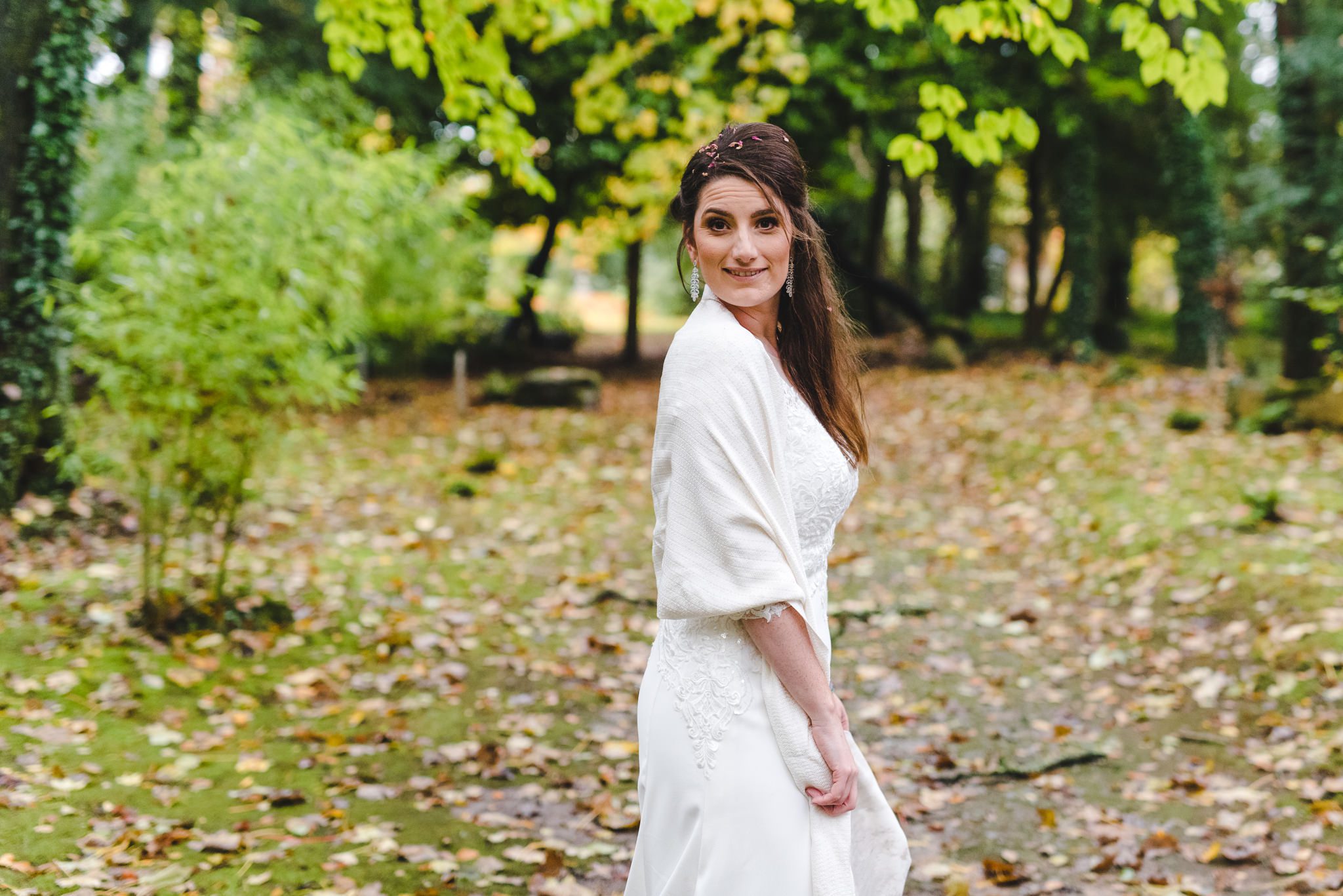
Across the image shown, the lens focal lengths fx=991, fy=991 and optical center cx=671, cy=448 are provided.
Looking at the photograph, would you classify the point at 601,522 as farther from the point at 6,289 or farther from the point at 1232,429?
the point at 1232,429

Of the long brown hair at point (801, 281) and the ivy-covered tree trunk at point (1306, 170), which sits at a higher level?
the ivy-covered tree trunk at point (1306, 170)

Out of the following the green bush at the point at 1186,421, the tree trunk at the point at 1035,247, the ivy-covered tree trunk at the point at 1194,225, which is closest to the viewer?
the green bush at the point at 1186,421

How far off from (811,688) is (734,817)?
0.30m

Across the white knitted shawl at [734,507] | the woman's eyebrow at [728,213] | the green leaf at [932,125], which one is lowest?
the white knitted shawl at [734,507]

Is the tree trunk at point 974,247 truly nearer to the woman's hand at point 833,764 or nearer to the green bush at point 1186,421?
the green bush at point 1186,421

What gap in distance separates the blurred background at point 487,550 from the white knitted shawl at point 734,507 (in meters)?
1.07

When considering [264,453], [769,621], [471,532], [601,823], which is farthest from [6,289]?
[769,621]

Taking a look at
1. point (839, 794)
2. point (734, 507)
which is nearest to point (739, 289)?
point (734, 507)

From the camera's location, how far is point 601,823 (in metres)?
4.43

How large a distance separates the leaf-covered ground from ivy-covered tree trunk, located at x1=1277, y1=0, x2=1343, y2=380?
1.93 meters

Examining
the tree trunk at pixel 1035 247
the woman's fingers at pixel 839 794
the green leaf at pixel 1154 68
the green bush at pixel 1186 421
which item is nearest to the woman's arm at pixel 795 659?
the woman's fingers at pixel 839 794

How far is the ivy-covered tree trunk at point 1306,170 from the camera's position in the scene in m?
10.9

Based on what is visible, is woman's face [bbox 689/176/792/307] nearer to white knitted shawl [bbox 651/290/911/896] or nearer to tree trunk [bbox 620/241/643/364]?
white knitted shawl [bbox 651/290/911/896]

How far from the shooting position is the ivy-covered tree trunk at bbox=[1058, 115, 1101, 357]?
57.1 feet
